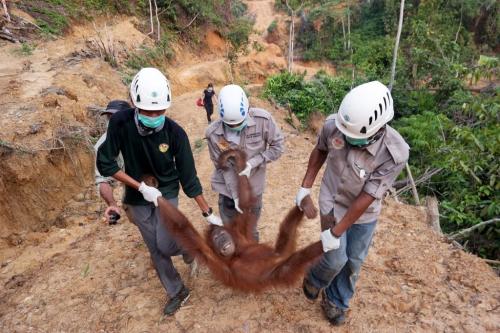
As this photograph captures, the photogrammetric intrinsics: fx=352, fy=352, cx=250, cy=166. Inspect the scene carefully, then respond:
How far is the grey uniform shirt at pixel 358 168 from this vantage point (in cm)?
233

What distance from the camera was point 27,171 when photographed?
17.7 ft

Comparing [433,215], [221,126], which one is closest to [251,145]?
[221,126]

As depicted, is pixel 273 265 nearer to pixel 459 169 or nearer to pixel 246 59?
pixel 459 169

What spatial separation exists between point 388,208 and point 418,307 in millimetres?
1796

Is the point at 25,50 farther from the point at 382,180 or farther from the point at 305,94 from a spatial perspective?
the point at 382,180

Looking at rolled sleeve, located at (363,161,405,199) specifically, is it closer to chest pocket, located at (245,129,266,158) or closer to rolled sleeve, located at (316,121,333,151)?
rolled sleeve, located at (316,121,333,151)

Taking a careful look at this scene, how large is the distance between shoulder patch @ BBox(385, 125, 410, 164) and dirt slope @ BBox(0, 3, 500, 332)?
5.16 ft

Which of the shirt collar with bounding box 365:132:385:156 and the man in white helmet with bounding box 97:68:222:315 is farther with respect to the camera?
the man in white helmet with bounding box 97:68:222:315

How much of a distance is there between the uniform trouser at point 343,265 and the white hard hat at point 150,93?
165 cm

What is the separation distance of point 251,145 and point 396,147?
1.41m

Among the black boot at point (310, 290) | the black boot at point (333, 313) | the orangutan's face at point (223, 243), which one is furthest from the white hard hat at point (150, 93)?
the black boot at point (333, 313)

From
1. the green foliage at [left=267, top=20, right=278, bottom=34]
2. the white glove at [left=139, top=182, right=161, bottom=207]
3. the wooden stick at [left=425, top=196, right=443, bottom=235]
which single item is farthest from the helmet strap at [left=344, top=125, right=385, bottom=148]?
the green foliage at [left=267, top=20, right=278, bottom=34]

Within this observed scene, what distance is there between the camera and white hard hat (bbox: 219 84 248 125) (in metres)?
3.00

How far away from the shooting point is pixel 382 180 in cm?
232
